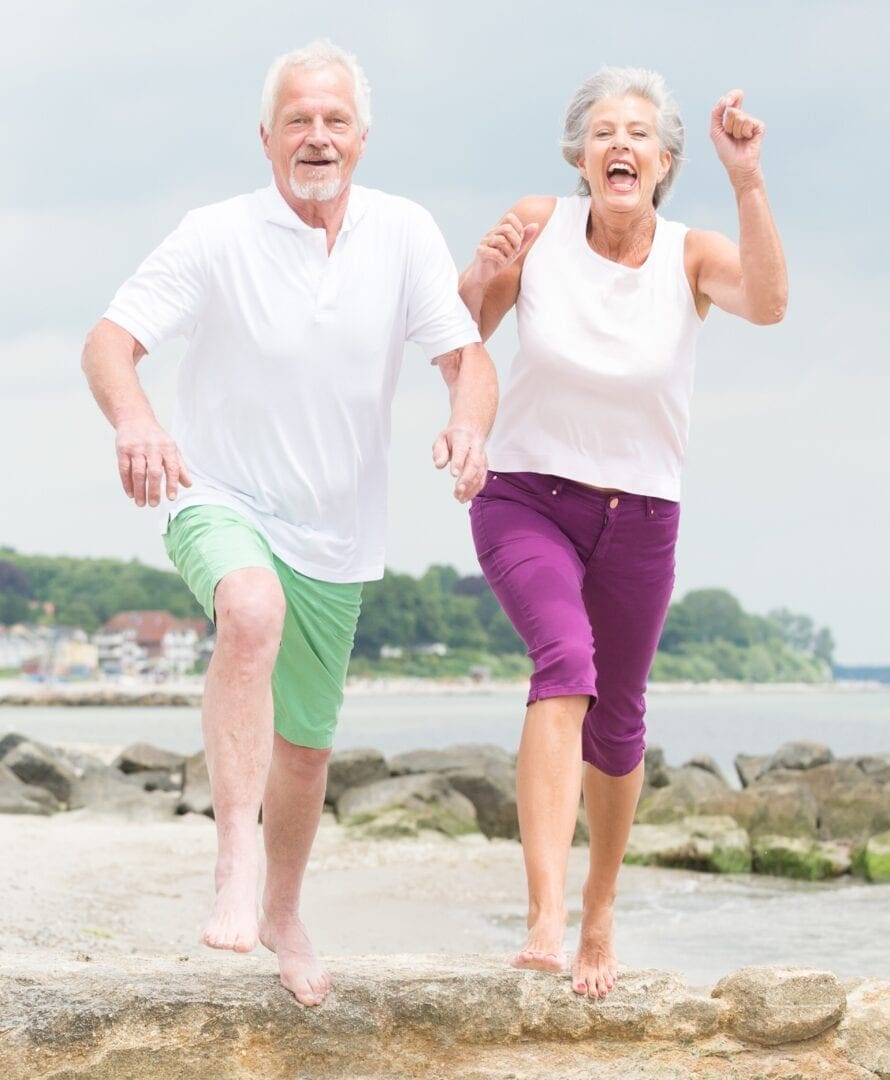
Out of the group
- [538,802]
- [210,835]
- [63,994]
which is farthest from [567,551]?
[210,835]

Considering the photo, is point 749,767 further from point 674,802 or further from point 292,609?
point 292,609

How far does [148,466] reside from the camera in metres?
4.13

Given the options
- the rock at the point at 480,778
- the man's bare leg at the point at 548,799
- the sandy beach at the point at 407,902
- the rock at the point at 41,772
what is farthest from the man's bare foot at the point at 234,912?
the rock at the point at 41,772

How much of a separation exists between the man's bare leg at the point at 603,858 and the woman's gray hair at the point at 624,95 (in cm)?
196

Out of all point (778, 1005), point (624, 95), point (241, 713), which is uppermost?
point (624, 95)

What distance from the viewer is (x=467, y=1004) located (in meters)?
4.95

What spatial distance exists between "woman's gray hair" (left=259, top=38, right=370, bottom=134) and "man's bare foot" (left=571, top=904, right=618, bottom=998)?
254 cm

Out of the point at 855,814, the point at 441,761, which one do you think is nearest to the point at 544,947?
the point at 855,814

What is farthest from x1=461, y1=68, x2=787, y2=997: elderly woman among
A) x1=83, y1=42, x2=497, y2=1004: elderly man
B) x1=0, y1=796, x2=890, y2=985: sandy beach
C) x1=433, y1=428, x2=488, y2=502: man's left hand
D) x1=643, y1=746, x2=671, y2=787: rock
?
x1=643, y1=746, x2=671, y2=787: rock

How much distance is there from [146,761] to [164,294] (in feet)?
64.5

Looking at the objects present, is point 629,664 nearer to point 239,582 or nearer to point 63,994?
point 239,582

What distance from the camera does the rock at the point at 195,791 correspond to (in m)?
18.3

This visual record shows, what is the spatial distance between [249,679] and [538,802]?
3.12 feet

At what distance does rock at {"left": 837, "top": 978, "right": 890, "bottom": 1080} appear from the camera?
529cm
